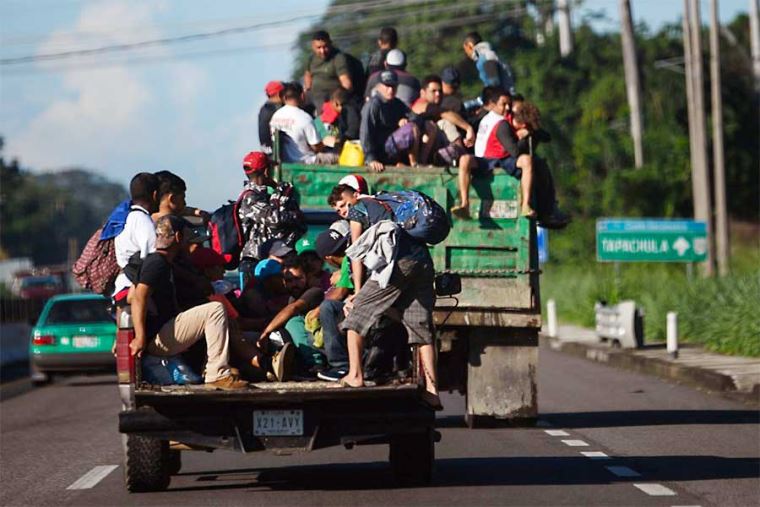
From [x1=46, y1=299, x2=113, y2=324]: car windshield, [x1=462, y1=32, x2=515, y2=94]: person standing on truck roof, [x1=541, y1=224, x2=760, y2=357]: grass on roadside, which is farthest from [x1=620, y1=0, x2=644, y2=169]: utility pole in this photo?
[x1=462, y1=32, x2=515, y2=94]: person standing on truck roof

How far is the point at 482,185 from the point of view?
52.2ft

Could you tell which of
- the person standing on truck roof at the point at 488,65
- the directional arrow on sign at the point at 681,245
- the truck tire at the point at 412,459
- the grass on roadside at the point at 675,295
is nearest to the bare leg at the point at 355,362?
the truck tire at the point at 412,459

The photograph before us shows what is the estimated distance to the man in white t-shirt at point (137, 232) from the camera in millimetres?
11898

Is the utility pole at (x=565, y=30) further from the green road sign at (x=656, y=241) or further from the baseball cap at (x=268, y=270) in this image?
the baseball cap at (x=268, y=270)

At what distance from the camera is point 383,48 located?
19406mm

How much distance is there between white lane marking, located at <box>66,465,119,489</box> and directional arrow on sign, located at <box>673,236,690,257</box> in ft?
69.2

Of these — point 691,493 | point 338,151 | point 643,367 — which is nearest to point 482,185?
point 338,151

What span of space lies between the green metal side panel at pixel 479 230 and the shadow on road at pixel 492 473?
2.05 m

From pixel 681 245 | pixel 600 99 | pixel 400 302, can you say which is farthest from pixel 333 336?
pixel 600 99

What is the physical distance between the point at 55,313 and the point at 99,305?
0.69 meters

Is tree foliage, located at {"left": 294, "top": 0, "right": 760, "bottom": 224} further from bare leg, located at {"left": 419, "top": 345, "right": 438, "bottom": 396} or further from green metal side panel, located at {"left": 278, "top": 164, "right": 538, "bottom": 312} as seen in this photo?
bare leg, located at {"left": 419, "top": 345, "right": 438, "bottom": 396}

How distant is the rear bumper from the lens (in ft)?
84.5

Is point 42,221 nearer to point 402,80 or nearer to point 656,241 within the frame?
point 656,241

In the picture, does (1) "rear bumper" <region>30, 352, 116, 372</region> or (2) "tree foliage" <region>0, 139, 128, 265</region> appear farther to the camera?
(2) "tree foliage" <region>0, 139, 128, 265</region>
